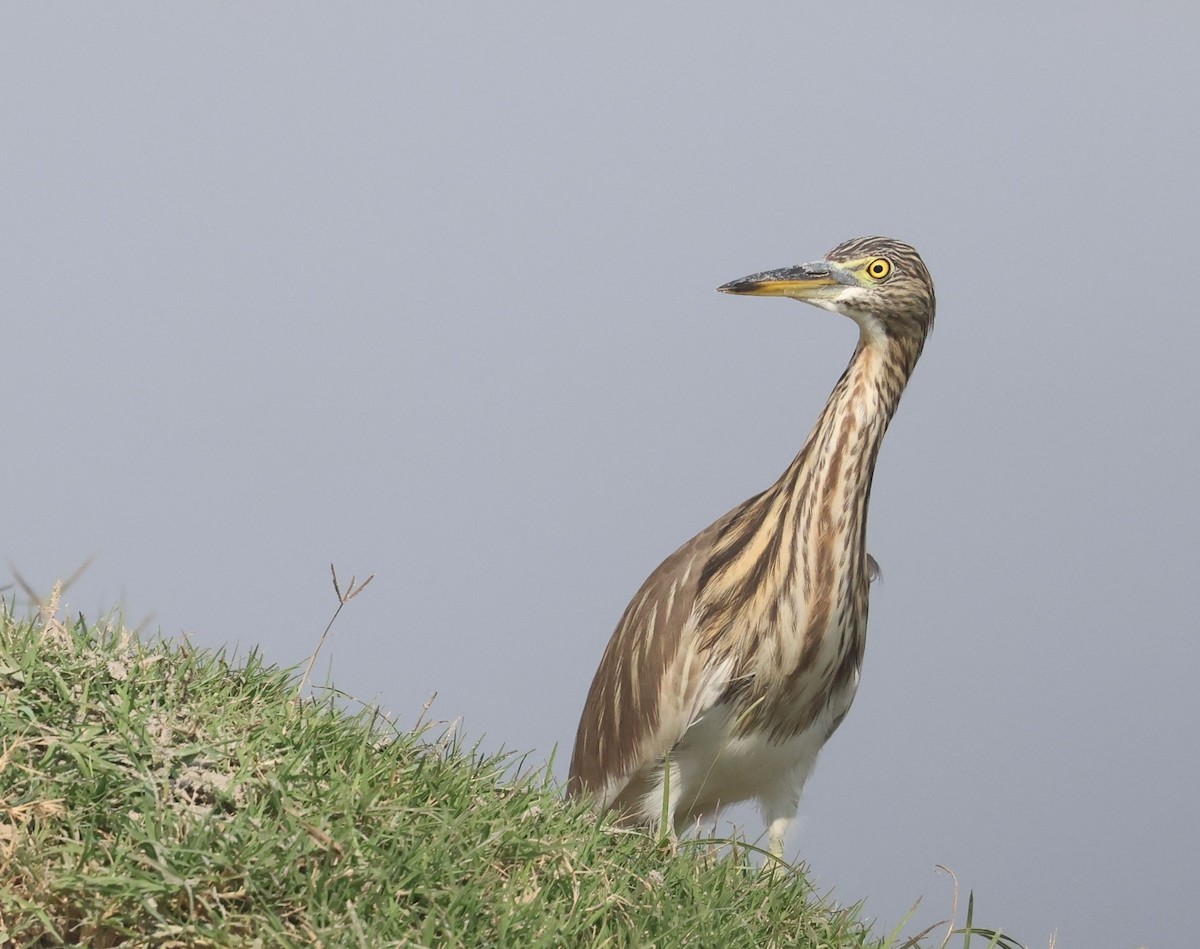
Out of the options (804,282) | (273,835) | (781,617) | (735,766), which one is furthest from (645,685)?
(273,835)

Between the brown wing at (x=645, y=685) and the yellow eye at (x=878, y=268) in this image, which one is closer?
the brown wing at (x=645, y=685)

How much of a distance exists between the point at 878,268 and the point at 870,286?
0.27ft

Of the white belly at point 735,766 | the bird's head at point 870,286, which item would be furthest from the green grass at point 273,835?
the bird's head at point 870,286

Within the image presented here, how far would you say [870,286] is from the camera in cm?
576

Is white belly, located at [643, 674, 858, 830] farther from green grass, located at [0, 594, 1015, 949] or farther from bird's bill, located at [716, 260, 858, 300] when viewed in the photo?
bird's bill, located at [716, 260, 858, 300]

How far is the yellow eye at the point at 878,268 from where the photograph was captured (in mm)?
5781

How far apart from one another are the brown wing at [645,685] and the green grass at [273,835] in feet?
3.38

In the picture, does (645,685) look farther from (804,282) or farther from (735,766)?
(804,282)

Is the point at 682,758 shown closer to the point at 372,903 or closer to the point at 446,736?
the point at 446,736

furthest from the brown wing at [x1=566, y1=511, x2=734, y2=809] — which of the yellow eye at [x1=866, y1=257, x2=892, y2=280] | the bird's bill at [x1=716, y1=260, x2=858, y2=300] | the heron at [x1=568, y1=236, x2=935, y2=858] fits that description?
the yellow eye at [x1=866, y1=257, x2=892, y2=280]

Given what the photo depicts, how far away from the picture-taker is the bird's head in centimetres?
577

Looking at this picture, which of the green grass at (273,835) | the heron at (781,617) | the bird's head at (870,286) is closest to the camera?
the green grass at (273,835)

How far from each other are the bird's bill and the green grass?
2.24 metres

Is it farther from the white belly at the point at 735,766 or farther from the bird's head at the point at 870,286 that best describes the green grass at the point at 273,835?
the bird's head at the point at 870,286
